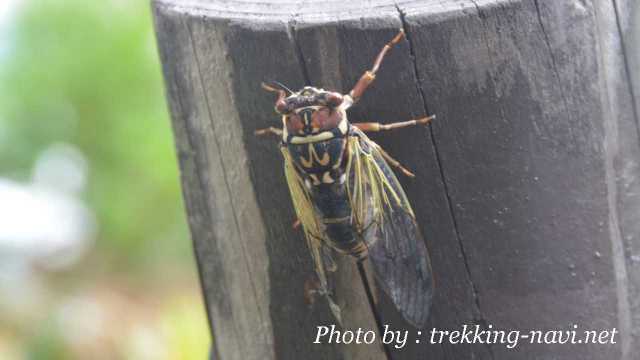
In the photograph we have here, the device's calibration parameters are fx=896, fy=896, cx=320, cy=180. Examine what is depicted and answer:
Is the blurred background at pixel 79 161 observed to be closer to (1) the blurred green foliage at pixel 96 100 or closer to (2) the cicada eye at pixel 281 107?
(1) the blurred green foliage at pixel 96 100

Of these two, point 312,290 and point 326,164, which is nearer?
point 312,290

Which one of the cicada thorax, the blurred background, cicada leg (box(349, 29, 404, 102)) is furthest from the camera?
the blurred background

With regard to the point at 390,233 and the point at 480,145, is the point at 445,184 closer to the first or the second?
the point at 480,145

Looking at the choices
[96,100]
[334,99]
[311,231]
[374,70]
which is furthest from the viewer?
[96,100]

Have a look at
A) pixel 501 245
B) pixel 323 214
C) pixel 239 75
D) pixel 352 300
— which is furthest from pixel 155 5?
pixel 501 245

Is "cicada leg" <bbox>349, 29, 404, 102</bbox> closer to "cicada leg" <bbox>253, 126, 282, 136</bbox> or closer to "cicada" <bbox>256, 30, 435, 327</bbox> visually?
"cicada" <bbox>256, 30, 435, 327</bbox>

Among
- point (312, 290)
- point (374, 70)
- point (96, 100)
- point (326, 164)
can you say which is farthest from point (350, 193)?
point (96, 100)

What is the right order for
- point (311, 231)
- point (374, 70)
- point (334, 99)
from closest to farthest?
point (374, 70) < point (334, 99) < point (311, 231)

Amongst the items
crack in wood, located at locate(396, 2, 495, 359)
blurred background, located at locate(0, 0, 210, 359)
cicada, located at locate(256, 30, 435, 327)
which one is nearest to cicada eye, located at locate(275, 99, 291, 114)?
cicada, located at locate(256, 30, 435, 327)
